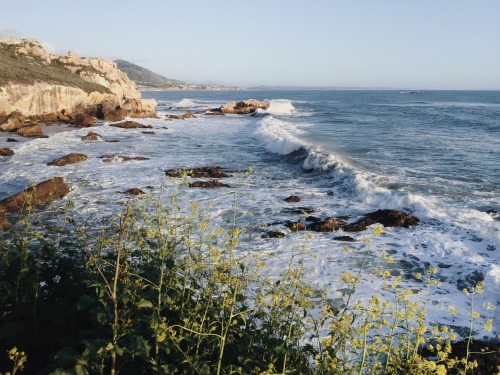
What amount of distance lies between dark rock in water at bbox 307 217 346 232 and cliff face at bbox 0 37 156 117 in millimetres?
33192

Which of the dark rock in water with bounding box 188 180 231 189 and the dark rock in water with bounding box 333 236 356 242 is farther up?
the dark rock in water with bounding box 188 180 231 189

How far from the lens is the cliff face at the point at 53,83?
36.7 m

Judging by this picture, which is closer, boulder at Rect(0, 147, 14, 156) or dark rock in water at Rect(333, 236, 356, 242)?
dark rock in water at Rect(333, 236, 356, 242)

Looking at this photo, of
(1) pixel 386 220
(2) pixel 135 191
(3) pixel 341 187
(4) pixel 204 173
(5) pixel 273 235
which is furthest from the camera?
(4) pixel 204 173

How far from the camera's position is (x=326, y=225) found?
11.3m

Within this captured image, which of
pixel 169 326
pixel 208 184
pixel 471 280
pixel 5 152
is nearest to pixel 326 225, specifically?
pixel 471 280

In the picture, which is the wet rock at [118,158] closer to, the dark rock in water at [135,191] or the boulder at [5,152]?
the boulder at [5,152]

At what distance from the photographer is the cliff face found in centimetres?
3672

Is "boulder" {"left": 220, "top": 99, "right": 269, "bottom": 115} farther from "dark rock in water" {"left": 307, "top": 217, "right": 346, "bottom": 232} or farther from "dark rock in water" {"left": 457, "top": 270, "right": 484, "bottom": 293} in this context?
"dark rock in water" {"left": 457, "top": 270, "right": 484, "bottom": 293}

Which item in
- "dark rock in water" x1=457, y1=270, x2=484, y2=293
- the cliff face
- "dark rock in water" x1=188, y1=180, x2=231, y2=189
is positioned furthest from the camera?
the cliff face

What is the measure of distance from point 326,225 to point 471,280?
3924 millimetres

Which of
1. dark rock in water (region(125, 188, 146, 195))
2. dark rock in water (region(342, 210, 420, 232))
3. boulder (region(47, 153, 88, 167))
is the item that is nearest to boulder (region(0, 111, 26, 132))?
boulder (region(47, 153, 88, 167))

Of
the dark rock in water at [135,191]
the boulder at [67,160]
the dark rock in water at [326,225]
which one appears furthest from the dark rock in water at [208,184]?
the boulder at [67,160]

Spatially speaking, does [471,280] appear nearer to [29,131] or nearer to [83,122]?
[29,131]
